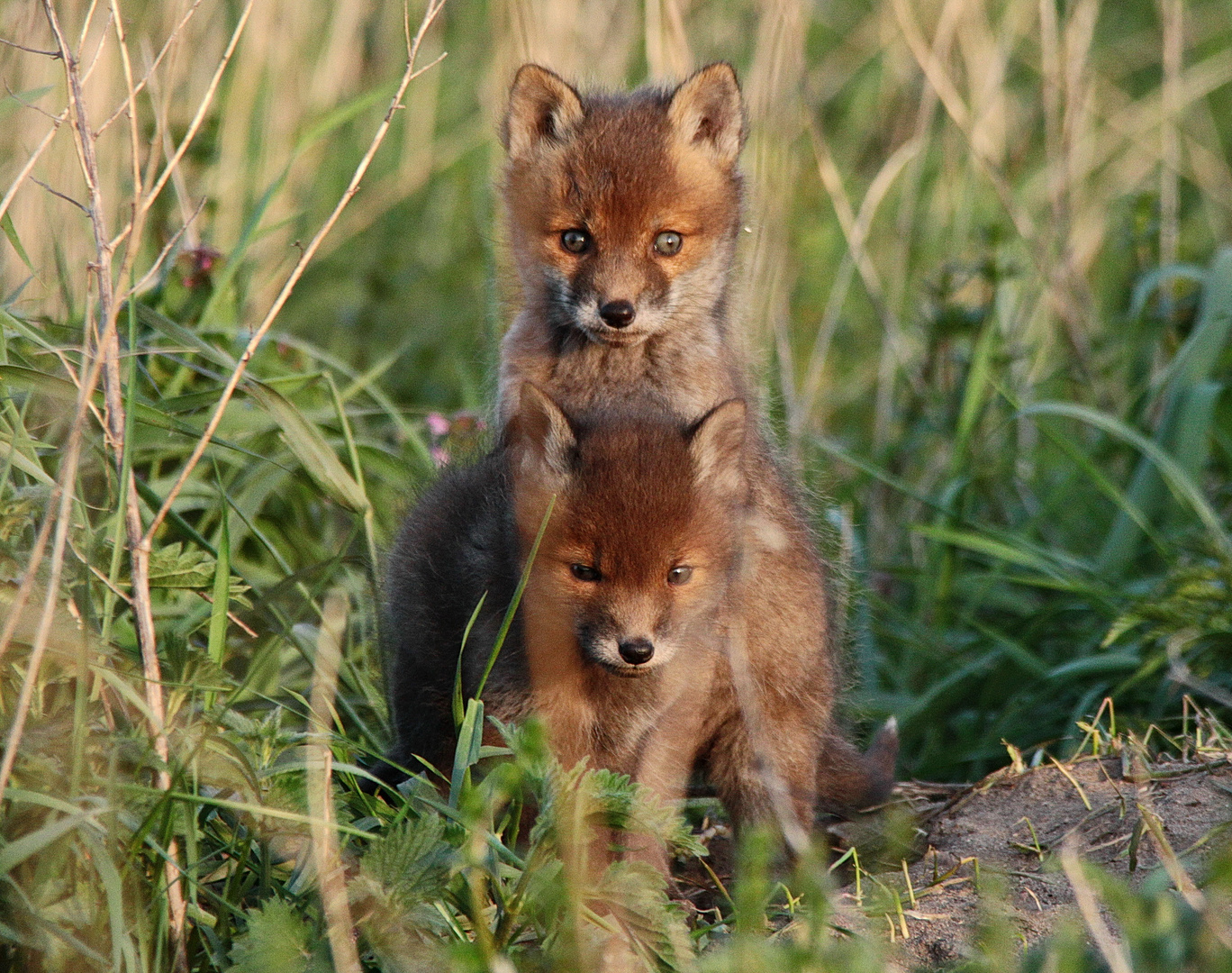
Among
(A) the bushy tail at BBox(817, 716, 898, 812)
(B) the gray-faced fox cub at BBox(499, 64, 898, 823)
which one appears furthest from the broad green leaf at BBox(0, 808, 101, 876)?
(A) the bushy tail at BBox(817, 716, 898, 812)

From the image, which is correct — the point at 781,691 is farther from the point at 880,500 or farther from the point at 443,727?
the point at 880,500

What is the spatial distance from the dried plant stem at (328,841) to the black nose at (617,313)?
1.35 meters

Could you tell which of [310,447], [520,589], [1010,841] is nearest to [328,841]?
[520,589]

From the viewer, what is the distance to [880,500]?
6.49 m

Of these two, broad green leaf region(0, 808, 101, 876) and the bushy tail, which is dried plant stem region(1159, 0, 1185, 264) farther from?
broad green leaf region(0, 808, 101, 876)

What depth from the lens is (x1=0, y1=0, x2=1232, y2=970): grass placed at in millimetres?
2801

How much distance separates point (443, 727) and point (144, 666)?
1103mm

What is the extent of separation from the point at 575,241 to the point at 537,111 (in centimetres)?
60

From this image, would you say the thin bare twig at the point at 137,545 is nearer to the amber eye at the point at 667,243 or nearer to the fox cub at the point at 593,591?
the fox cub at the point at 593,591

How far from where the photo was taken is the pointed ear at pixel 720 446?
361cm

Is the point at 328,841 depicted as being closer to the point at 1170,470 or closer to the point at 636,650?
the point at 636,650

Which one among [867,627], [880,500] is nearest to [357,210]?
[880,500]

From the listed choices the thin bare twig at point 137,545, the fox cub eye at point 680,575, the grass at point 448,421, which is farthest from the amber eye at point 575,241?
the thin bare twig at point 137,545

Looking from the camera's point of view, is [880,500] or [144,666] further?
[880,500]
